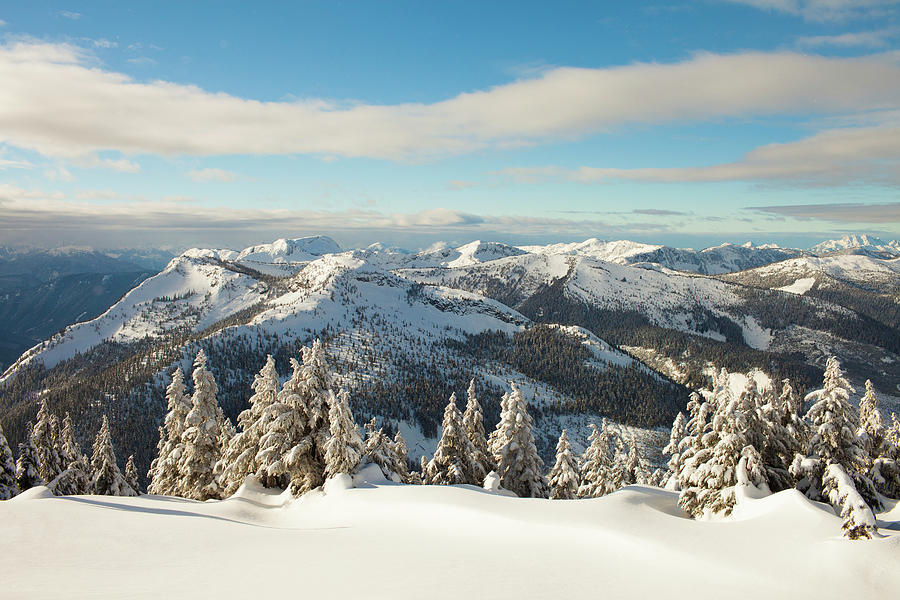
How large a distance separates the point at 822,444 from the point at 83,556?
28793mm

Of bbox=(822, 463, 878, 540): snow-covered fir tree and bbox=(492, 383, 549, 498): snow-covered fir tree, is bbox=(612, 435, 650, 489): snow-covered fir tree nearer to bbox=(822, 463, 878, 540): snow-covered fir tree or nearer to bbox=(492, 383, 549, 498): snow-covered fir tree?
bbox=(492, 383, 549, 498): snow-covered fir tree

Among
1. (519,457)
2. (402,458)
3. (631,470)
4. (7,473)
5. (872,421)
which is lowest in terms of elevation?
(631,470)

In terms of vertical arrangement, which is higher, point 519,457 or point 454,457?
point 519,457

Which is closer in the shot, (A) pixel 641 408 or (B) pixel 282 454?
(B) pixel 282 454

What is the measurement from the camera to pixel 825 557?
10102 mm

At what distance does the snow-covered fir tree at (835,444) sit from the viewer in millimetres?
18125

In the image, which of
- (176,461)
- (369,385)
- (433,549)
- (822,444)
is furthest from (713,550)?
(369,385)

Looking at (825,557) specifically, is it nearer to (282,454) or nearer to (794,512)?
(794,512)

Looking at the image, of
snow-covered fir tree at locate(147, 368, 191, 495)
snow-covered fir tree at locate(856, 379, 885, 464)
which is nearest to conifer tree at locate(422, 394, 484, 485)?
snow-covered fir tree at locate(147, 368, 191, 495)

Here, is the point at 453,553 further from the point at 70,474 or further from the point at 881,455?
the point at 70,474

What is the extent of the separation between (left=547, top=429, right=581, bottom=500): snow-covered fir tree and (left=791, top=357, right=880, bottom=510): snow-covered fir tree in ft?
52.7

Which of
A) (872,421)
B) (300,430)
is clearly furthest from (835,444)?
(300,430)

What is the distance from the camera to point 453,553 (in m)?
11.7

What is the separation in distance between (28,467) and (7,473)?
18.7 feet
